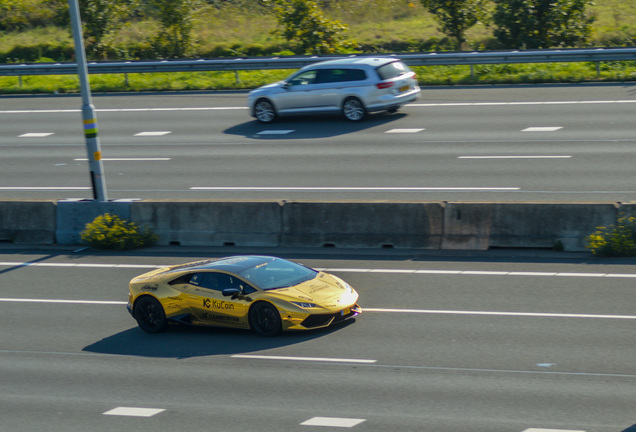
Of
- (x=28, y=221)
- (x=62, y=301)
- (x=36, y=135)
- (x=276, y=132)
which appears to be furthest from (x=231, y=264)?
(x=36, y=135)

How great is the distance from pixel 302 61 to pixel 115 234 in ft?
51.4

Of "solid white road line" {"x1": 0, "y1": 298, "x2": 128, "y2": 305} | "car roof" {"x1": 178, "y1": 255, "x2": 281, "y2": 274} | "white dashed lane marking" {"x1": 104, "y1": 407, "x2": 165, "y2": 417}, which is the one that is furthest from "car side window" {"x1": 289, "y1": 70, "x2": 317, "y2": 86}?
"white dashed lane marking" {"x1": 104, "y1": 407, "x2": 165, "y2": 417}

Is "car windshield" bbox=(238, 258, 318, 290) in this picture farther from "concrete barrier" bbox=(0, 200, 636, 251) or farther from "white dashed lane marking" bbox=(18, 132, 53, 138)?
"white dashed lane marking" bbox=(18, 132, 53, 138)

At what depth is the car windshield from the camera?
11.8 metres

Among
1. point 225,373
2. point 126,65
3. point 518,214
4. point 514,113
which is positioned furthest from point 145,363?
point 126,65

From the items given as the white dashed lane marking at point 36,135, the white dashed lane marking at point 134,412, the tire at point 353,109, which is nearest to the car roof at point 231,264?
the white dashed lane marking at point 134,412

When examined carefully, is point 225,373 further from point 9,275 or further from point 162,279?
point 9,275

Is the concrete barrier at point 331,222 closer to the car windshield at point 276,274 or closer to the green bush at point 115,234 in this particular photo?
the green bush at point 115,234

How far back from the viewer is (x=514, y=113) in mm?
24453

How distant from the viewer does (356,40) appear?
37.2 metres

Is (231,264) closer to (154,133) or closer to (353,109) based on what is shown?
(353,109)

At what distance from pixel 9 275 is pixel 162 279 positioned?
4883 millimetres

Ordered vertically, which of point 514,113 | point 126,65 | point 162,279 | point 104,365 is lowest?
point 104,365

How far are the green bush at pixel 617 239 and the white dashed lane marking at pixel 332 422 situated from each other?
24.2 ft
